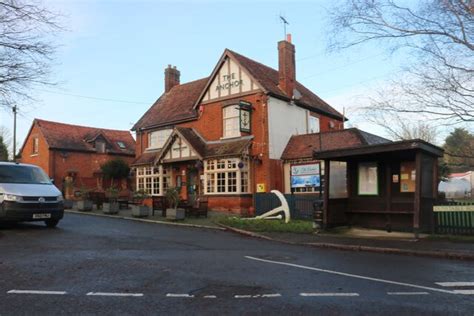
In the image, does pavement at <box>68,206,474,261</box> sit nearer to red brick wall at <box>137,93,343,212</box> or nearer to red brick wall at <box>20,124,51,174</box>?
red brick wall at <box>137,93,343,212</box>

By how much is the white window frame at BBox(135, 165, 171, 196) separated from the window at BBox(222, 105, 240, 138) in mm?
5400

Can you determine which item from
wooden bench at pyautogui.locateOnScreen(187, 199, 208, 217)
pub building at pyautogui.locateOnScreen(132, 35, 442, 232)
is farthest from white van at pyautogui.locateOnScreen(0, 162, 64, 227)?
pub building at pyautogui.locateOnScreen(132, 35, 442, 232)

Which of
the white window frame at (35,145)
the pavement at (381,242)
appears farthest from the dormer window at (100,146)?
the pavement at (381,242)

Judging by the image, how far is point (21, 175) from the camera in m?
14.3

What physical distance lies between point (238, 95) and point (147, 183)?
31.8 ft

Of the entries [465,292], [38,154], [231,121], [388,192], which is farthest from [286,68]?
[38,154]

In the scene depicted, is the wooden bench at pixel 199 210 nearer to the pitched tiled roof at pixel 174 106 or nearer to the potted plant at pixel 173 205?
the potted plant at pixel 173 205

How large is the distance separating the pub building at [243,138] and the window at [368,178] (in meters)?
4.64

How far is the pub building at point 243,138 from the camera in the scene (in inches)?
916

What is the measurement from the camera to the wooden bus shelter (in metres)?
13.2

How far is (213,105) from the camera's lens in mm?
26125

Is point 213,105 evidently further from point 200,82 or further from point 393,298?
point 393,298

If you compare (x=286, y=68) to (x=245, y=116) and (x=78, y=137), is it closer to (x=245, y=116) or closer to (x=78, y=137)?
(x=245, y=116)

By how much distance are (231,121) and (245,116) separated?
58.1 inches
